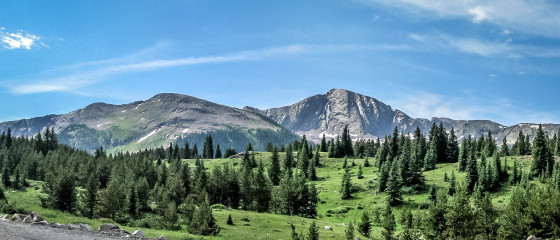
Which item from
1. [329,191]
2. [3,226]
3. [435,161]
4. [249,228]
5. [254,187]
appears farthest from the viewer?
[435,161]

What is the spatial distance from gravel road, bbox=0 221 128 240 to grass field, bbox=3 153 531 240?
10.2 metres

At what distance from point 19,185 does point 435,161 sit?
6001 inches

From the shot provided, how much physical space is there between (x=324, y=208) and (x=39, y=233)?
10032cm

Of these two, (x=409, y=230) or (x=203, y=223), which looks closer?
(x=409, y=230)

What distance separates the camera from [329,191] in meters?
142

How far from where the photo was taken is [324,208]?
12444 centimetres

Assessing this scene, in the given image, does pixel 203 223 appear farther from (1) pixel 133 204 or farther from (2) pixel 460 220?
(1) pixel 133 204

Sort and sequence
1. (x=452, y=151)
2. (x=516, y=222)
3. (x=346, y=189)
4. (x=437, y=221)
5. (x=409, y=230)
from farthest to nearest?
1. (x=452, y=151)
2. (x=346, y=189)
3. (x=516, y=222)
4. (x=409, y=230)
5. (x=437, y=221)

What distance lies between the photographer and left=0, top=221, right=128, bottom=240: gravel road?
31391 mm

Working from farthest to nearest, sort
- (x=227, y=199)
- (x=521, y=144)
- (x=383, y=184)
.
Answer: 1. (x=521, y=144)
2. (x=383, y=184)
3. (x=227, y=199)

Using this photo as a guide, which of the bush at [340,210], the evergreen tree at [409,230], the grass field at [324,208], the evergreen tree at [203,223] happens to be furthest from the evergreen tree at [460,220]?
the bush at [340,210]

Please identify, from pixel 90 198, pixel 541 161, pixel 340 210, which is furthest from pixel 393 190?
pixel 90 198

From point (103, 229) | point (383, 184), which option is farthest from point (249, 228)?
point (383, 184)

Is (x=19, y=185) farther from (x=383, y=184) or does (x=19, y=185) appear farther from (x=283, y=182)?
(x=383, y=184)
